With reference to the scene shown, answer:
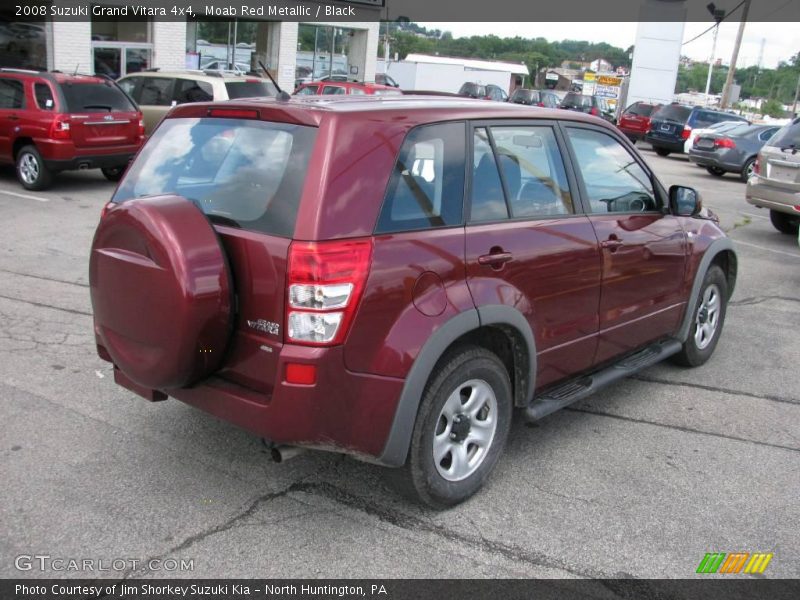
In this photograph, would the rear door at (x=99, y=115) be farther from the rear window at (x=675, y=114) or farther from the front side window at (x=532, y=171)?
the rear window at (x=675, y=114)

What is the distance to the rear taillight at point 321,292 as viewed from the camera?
3086 mm

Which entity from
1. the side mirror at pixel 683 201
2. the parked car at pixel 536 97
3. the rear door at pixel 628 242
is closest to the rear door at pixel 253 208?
the rear door at pixel 628 242

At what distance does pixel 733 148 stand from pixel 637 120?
9.39 meters

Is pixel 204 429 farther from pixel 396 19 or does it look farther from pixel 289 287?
pixel 396 19

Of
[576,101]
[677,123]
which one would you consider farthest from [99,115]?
[576,101]

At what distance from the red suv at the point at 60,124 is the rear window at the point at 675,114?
17.9m

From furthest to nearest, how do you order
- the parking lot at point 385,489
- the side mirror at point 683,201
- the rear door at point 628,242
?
1. the side mirror at point 683,201
2. the rear door at point 628,242
3. the parking lot at point 385,489

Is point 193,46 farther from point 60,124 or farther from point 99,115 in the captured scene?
point 60,124

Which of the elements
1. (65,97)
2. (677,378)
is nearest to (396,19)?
(65,97)

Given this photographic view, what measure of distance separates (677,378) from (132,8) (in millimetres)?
20312

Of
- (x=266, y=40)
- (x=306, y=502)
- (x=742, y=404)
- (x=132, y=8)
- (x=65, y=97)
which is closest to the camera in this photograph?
(x=306, y=502)

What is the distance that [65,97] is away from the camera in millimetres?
11836

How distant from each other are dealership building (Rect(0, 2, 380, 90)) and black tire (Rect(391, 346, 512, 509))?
52.1ft

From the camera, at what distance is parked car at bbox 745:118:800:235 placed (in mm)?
10649
